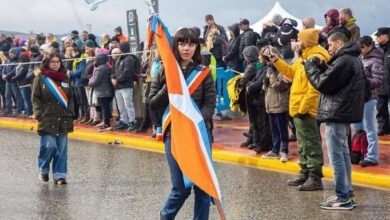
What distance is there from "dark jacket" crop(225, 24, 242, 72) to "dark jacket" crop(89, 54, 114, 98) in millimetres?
2657

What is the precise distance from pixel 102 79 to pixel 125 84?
0.69 m

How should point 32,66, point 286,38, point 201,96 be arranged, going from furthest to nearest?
point 32,66 → point 286,38 → point 201,96

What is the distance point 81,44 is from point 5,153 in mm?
6471

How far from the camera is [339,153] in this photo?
7.59 meters

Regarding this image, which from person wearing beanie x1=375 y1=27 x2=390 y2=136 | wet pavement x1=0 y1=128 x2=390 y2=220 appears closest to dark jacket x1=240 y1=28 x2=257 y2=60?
person wearing beanie x1=375 y1=27 x2=390 y2=136

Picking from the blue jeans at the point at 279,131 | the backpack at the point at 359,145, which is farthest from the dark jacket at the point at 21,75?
the backpack at the point at 359,145

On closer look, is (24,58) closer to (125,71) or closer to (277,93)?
(125,71)

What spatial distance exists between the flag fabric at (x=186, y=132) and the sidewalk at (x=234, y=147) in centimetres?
372

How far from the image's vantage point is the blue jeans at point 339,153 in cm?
757

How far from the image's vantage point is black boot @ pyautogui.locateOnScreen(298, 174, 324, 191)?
874 cm

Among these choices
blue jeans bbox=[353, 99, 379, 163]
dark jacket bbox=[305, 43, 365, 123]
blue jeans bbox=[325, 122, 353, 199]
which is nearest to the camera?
dark jacket bbox=[305, 43, 365, 123]

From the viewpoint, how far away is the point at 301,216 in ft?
24.5

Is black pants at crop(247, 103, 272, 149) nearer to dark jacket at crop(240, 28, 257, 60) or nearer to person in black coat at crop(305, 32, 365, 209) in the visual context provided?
person in black coat at crop(305, 32, 365, 209)

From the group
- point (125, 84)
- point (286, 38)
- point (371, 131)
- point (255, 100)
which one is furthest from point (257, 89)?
point (125, 84)
